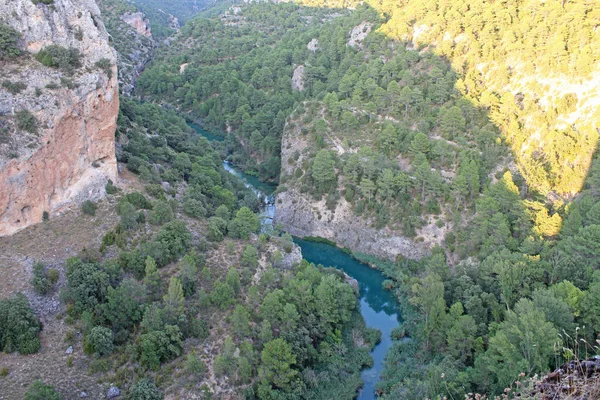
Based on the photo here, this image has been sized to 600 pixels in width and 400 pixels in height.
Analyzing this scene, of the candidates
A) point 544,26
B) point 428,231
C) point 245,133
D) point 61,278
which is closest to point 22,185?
point 61,278

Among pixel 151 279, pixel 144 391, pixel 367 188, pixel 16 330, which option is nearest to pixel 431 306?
pixel 367 188

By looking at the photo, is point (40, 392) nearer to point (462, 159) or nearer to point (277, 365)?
point (277, 365)

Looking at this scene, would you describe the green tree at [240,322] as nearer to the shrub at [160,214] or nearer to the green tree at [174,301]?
the green tree at [174,301]

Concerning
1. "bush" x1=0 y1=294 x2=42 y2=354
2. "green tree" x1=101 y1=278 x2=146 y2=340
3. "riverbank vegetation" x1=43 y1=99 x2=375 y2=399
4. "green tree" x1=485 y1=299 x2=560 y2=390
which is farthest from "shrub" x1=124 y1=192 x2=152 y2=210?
"green tree" x1=485 y1=299 x2=560 y2=390

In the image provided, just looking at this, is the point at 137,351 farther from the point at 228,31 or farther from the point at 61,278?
the point at 228,31

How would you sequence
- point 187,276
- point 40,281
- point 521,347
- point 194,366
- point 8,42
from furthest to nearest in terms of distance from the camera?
point 8,42
point 187,276
point 40,281
point 194,366
point 521,347

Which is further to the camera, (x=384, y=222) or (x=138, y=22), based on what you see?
(x=138, y=22)
